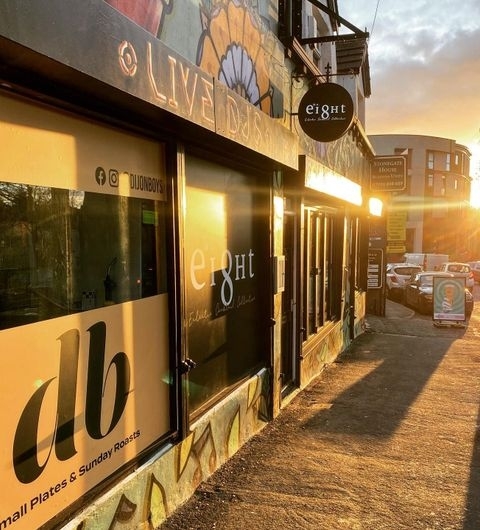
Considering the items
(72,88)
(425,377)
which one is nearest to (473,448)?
(425,377)

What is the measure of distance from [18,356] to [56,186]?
0.87 metres

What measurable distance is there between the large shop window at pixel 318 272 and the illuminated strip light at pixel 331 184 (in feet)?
1.36

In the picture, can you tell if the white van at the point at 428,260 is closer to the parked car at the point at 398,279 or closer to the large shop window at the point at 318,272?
the parked car at the point at 398,279

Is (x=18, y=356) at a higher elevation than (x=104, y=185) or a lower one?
lower

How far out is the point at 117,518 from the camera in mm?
3043

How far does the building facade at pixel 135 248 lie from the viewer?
Answer: 2.37 metres

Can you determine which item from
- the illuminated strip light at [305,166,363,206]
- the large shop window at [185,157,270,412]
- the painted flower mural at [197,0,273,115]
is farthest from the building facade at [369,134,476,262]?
the painted flower mural at [197,0,273,115]

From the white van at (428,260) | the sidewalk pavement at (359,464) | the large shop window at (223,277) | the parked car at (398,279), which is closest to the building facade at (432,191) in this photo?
the white van at (428,260)

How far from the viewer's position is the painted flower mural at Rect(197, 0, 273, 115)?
409 cm

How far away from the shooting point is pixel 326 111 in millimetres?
6176

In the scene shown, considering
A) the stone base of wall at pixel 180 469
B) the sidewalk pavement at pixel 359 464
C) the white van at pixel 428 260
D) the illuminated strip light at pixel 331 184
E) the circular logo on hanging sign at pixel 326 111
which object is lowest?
the white van at pixel 428 260

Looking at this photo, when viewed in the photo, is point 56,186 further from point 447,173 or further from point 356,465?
point 447,173

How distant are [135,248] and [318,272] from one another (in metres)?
5.49

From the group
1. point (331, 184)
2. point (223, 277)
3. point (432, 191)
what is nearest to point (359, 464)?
point (223, 277)
